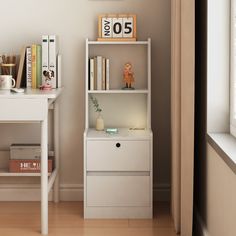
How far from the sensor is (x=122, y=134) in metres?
3.73

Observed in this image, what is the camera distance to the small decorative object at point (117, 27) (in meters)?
3.83

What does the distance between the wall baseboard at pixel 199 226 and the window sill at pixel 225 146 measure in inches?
19.8

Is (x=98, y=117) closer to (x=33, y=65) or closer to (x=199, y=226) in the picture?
(x=33, y=65)

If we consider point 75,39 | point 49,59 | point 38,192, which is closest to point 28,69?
point 49,59

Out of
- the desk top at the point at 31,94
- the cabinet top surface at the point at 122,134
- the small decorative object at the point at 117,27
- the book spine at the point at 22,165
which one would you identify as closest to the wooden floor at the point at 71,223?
the book spine at the point at 22,165

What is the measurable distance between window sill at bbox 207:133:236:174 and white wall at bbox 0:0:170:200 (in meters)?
1.07

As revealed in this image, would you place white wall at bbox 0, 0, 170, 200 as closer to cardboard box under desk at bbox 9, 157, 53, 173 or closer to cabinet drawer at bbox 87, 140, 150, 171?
cardboard box under desk at bbox 9, 157, 53, 173

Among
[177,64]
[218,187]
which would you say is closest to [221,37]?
[177,64]

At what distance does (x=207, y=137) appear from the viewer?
300 cm

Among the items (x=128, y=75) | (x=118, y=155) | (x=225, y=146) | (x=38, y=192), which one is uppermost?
(x=128, y=75)

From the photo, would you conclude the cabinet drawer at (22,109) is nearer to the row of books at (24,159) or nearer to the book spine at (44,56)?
A: the book spine at (44,56)

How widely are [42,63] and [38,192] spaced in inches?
36.5

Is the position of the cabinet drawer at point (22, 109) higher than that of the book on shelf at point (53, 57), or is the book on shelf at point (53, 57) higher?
the book on shelf at point (53, 57)

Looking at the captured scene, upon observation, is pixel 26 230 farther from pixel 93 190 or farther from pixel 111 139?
pixel 111 139
